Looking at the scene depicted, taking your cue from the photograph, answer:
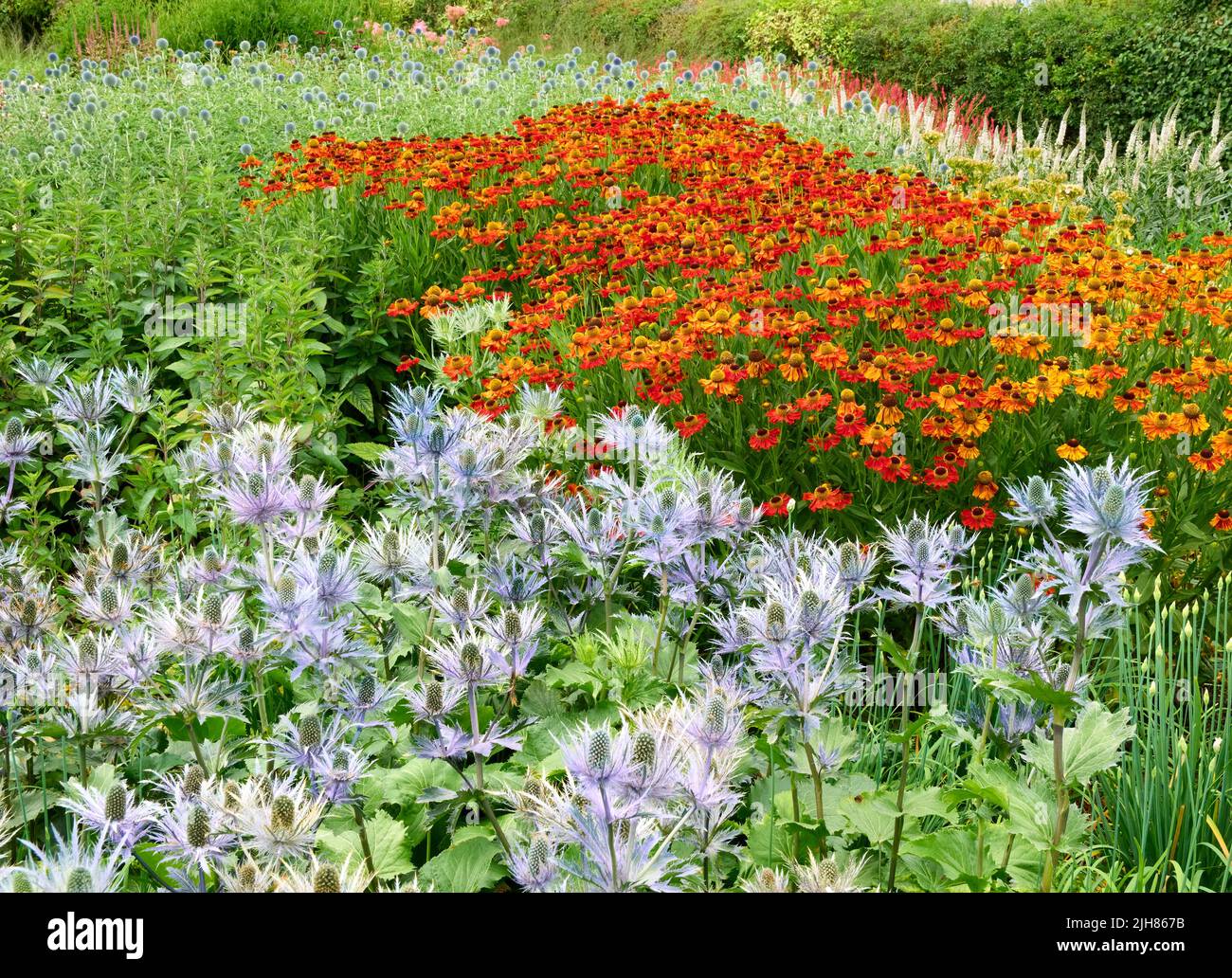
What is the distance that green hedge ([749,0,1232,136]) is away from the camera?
1104 cm

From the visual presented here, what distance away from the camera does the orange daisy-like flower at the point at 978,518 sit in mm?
3514

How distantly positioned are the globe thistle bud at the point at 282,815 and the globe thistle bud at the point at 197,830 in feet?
0.50

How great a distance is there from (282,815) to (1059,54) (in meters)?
13.2

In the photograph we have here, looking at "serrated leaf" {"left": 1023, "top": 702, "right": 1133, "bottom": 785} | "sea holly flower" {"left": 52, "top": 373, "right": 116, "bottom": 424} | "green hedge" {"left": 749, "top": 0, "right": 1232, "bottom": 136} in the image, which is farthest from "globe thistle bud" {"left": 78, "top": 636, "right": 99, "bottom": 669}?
"green hedge" {"left": 749, "top": 0, "right": 1232, "bottom": 136}

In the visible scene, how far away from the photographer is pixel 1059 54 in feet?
40.5

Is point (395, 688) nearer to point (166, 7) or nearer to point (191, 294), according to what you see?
point (191, 294)

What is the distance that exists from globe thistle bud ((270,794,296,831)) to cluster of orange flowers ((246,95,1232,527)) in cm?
234

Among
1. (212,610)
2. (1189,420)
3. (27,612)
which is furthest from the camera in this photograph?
(1189,420)

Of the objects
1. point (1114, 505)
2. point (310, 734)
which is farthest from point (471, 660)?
point (1114, 505)

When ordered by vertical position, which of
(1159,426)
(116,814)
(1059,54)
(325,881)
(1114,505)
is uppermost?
(1059,54)

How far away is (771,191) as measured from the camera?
5.68 metres

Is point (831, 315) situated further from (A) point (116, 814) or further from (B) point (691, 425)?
→ (A) point (116, 814)

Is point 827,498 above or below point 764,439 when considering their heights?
below

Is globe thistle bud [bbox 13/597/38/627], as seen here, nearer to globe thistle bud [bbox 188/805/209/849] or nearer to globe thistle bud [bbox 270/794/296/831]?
globe thistle bud [bbox 188/805/209/849]
